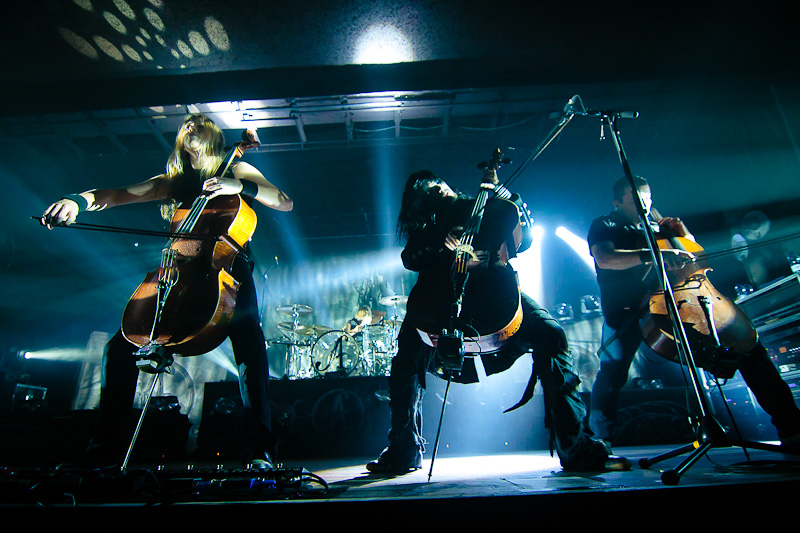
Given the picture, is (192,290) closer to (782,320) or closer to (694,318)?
(694,318)

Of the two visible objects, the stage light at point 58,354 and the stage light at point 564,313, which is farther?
the stage light at point 564,313

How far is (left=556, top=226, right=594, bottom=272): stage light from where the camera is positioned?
8.37m

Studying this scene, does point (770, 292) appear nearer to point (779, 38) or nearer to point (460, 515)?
point (779, 38)

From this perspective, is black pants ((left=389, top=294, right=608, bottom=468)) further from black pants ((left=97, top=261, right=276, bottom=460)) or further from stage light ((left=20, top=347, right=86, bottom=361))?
stage light ((left=20, top=347, right=86, bottom=361))

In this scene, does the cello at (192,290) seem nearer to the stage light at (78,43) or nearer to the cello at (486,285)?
the cello at (486,285)

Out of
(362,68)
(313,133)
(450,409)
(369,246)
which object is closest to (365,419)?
(450,409)

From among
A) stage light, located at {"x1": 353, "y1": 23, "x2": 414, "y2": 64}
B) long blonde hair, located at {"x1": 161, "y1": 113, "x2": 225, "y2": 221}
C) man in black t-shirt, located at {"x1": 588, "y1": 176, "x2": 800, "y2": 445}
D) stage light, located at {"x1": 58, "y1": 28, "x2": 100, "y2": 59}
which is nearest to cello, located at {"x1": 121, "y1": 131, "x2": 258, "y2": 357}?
long blonde hair, located at {"x1": 161, "y1": 113, "x2": 225, "y2": 221}

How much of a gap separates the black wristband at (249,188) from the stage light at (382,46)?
7.85ft

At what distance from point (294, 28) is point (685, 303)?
4388mm

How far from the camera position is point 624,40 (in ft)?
13.5

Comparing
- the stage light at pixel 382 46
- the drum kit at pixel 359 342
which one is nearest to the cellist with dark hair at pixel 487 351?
the stage light at pixel 382 46

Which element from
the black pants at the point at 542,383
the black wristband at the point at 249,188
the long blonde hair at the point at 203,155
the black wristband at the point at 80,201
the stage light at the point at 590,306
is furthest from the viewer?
the stage light at the point at 590,306

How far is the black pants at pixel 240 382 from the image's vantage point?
2066 mm

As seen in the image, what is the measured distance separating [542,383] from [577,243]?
6.97 m
